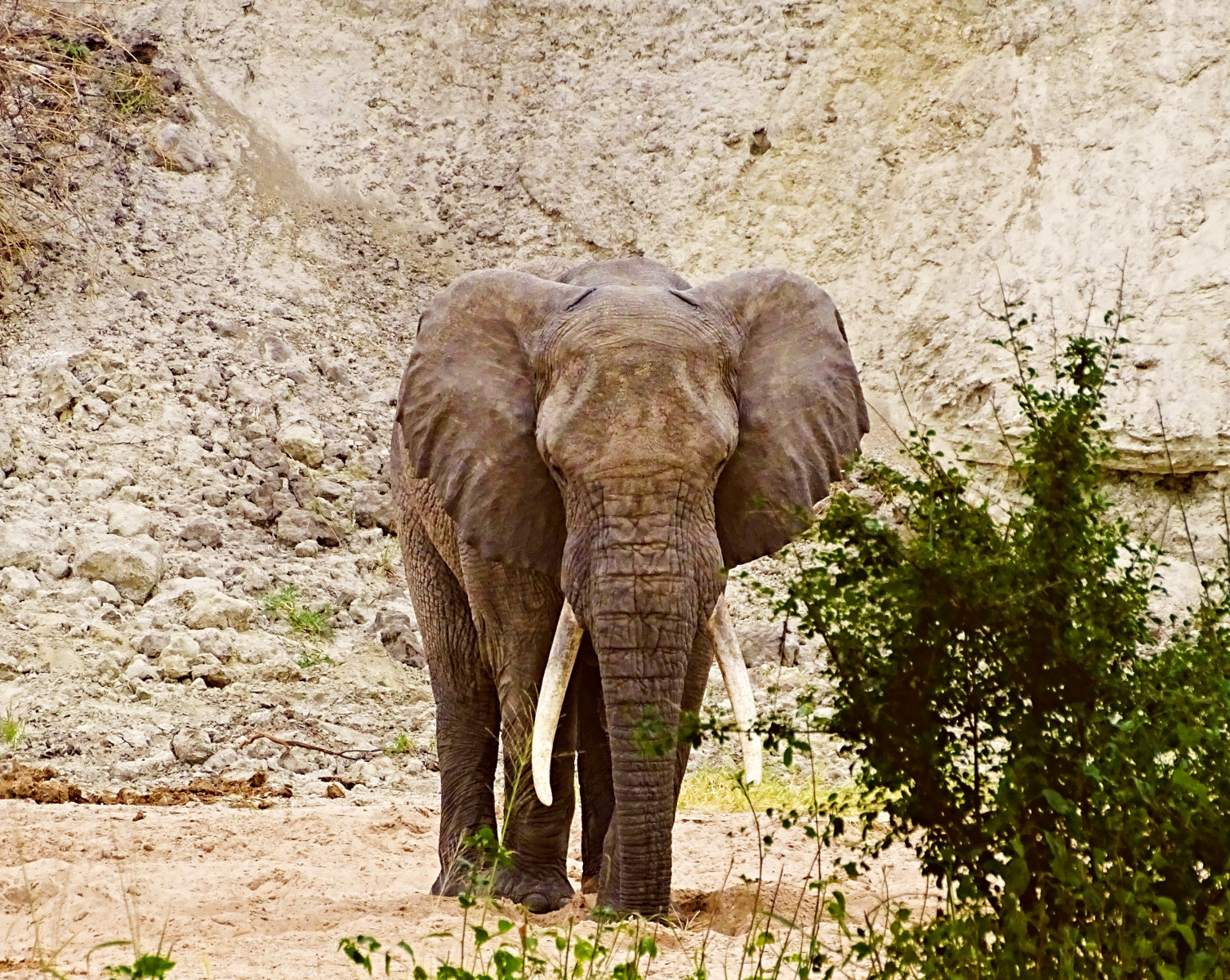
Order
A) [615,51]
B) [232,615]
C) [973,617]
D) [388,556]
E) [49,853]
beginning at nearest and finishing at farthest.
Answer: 1. [973,617]
2. [49,853]
3. [232,615]
4. [388,556]
5. [615,51]

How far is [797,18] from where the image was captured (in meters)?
17.2

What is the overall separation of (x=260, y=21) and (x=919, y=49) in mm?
7040

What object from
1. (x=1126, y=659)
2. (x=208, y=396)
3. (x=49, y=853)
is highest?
(x=208, y=396)

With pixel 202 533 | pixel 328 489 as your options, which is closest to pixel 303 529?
pixel 328 489

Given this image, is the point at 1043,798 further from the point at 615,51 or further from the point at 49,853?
the point at 615,51

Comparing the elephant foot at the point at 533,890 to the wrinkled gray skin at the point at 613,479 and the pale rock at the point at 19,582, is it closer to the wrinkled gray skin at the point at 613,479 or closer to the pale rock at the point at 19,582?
the wrinkled gray skin at the point at 613,479

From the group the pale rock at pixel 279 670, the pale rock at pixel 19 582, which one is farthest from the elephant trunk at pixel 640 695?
the pale rock at pixel 19 582

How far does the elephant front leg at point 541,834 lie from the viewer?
641cm

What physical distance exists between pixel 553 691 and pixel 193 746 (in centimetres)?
576

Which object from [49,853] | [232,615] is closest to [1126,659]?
[49,853]

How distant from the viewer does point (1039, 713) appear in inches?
164

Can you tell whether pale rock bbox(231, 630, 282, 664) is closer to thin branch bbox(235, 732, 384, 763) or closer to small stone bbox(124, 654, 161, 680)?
small stone bbox(124, 654, 161, 680)

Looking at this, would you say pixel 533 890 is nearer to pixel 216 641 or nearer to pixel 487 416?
pixel 487 416

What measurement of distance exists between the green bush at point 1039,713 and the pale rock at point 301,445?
1075 centimetres
